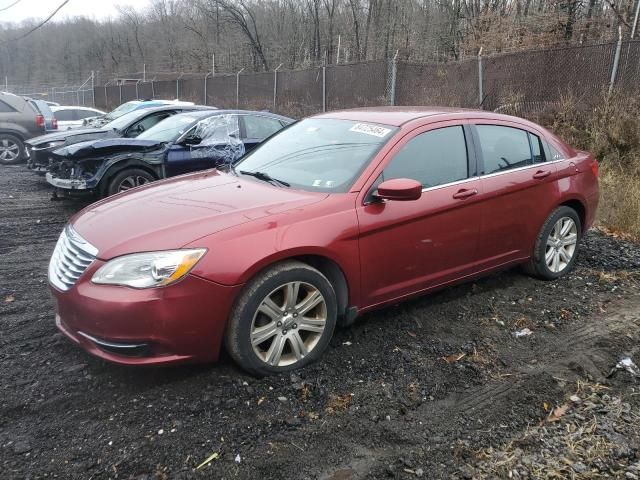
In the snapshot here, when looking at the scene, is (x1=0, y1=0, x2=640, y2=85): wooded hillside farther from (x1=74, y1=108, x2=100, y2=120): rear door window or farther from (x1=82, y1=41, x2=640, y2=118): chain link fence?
(x1=74, y1=108, x2=100, y2=120): rear door window

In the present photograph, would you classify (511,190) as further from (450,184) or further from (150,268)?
(150,268)

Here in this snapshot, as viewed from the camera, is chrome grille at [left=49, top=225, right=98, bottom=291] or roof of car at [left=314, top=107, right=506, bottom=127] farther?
roof of car at [left=314, top=107, right=506, bottom=127]

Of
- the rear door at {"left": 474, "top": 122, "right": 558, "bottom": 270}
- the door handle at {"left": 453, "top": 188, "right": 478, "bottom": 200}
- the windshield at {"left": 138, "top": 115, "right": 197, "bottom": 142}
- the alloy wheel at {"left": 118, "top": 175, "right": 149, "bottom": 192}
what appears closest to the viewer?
the door handle at {"left": 453, "top": 188, "right": 478, "bottom": 200}

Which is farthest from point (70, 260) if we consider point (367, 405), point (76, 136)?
point (76, 136)

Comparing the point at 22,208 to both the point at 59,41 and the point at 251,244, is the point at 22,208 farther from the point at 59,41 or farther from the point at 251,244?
the point at 59,41

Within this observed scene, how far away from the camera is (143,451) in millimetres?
2537

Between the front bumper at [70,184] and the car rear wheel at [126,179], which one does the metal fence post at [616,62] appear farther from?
the front bumper at [70,184]

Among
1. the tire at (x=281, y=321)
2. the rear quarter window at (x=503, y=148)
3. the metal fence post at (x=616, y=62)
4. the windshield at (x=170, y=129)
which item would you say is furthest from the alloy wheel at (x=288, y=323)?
the metal fence post at (x=616, y=62)

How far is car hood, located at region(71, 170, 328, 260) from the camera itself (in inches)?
116

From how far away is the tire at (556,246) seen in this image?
15.2 feet

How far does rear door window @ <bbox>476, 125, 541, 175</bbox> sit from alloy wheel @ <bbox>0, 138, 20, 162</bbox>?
12.0 meters

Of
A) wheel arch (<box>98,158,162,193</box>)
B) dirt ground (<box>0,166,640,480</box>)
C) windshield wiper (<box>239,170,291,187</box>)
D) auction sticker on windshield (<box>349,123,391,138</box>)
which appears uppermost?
auction sticker on windshield (<box>349,123,391,138</box>)

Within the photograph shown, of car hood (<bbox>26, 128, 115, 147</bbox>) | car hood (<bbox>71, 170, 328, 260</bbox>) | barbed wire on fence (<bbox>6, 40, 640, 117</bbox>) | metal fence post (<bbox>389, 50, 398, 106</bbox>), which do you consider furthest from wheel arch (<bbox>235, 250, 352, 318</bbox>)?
metal fence post (<bbox>389, 50, 398, 106</bbox>)

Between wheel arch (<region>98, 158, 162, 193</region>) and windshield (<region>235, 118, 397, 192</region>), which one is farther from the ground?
windshield (<region>235, 118, 397, 192</region>)
